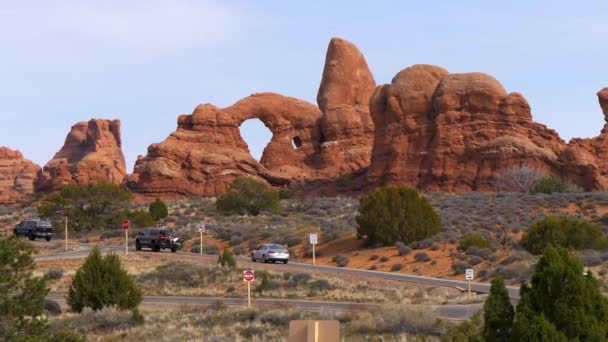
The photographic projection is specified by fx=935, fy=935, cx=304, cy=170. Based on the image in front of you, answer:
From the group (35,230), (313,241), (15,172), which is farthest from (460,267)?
(15,172)

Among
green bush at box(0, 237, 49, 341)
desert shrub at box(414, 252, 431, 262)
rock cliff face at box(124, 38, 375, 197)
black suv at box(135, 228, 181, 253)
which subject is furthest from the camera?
rock cliff face at box(124, 38, 375, 197)

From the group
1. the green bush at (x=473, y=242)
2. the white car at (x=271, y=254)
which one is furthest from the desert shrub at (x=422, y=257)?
the white car at (x=271, y=254)

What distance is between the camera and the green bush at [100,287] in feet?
94.8

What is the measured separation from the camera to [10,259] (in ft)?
56.6

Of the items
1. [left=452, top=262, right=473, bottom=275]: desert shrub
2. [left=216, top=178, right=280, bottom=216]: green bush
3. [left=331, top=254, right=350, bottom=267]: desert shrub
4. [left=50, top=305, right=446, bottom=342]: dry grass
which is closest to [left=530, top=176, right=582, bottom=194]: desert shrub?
[left=216, top=178, right=280, bottom=216]: green bush

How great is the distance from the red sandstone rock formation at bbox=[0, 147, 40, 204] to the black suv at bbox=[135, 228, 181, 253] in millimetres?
102916

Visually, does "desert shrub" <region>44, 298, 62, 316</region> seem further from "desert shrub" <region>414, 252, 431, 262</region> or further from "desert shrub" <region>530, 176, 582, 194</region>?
"desert shrub" <region>530, 176, 582, 194</region>

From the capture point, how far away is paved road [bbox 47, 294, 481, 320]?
24.8 meters

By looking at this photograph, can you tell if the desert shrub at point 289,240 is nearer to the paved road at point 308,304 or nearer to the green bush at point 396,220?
the green bush at point 396,220

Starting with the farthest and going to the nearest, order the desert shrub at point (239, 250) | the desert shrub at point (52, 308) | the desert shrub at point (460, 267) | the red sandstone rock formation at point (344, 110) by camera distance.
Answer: the red sandstone rock formation at point (344, 110)
the desert shrub at point (239, 250)
the desert shrub at point (460, 267)
the desert shrub at point (52, 308)

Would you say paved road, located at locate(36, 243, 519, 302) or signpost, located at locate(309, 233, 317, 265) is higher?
signpost, located at locate(309, 233, 317, 265)

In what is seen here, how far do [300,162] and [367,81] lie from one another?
14.5 metres

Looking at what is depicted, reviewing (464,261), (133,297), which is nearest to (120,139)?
(464,261)

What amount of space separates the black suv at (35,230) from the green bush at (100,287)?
101 feet
